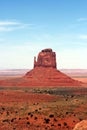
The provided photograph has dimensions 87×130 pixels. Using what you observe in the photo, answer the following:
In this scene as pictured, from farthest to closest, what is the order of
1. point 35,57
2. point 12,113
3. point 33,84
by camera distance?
point 35,57
point 33,84
point 12,113

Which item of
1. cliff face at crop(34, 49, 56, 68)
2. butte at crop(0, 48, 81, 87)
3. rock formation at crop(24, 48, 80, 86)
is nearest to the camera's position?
butte at crop(0, 48, 81, 87)

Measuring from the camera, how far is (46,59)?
6865 inches

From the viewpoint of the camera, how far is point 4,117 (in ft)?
199

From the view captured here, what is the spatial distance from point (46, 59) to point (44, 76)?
1132 centimetres

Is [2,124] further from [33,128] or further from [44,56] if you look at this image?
[44,56]

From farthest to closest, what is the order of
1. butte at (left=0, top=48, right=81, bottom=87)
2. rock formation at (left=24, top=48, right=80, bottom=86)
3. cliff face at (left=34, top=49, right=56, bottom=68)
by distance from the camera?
1. cliff face at (left=34, top=49, right=56, bottom=68)
2. rock formation at (left=24, top=48, right=80, bottom=86)
3. butte at (left=0, top=48, right=81, bottom=87)

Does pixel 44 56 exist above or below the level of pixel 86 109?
above

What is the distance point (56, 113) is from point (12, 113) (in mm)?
10251

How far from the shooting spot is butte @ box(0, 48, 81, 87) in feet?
543

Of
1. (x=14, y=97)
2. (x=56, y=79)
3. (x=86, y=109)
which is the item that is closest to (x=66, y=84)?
(x=56, y=79)

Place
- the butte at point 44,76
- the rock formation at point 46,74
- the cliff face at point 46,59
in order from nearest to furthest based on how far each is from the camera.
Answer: the butte at point 44,76 < the rock formation at point 46,74 < the cliff face at point 46,59

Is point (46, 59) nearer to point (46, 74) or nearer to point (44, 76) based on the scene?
point (46, 74)

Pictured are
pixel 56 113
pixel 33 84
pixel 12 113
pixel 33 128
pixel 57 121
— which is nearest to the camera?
pixel 33 128

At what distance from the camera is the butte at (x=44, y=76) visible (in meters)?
166
